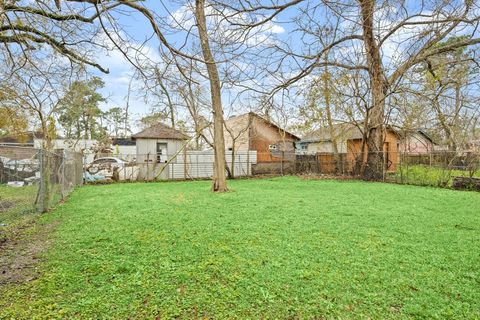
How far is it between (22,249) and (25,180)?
2.21 meters

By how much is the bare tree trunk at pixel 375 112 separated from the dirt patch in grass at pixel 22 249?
870cm

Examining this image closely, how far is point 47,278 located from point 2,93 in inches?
235

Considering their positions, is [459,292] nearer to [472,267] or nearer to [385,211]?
[472,267]

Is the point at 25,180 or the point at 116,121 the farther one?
the point at 116,121

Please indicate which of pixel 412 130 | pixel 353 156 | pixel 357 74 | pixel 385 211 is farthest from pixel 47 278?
pixel 353 156

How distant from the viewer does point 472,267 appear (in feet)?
9.75

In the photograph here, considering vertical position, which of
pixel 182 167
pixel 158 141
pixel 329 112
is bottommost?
pixel 182 167

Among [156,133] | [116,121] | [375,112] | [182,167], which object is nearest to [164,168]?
[182,167]

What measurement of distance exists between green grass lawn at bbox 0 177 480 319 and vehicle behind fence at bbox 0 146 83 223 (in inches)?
24.1

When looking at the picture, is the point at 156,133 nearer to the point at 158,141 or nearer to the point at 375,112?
the point at 158,141

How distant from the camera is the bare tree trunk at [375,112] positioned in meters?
10.3

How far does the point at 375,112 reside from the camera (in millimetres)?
12375

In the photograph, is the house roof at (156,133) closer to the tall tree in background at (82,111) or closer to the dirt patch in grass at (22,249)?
the tall tree in background at (82,111)

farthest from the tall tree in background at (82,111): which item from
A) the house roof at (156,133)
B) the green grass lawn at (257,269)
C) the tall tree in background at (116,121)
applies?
the green grass lawn at (257,269)
